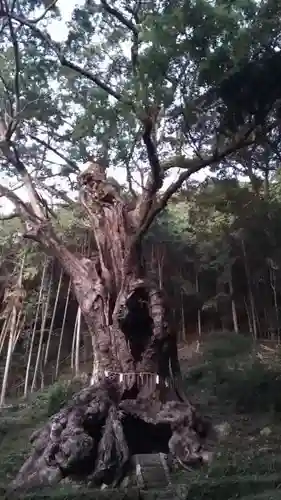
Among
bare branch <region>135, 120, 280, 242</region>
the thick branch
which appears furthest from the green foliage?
the thick branch

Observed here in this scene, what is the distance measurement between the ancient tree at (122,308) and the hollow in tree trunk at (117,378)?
1 centimetres

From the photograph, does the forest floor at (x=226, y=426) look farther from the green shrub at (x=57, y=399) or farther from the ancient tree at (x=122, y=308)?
the ancient tree at (x=122, y=308)

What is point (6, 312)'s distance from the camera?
13.9 m

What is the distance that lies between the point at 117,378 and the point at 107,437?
1.04m

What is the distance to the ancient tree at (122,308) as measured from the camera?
602 cm

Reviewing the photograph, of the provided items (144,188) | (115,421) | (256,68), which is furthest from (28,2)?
(115,421)

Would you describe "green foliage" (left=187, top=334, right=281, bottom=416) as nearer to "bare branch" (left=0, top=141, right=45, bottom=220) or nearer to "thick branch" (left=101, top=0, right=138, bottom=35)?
"bare branch" (left=0, top=141, right=45, bottom=220)

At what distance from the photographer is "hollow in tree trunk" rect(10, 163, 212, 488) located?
5.91 m

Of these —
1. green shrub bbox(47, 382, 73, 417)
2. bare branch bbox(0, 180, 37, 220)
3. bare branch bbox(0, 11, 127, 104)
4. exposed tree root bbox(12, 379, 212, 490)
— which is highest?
bare branch bbox(0, 11, 127, 104)

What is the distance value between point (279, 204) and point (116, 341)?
6053 mm

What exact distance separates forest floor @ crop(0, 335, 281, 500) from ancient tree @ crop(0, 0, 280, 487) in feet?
1.51

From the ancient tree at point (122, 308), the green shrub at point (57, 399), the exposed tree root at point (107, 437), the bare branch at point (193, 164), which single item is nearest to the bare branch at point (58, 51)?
the ancient tree at point (122, 308)

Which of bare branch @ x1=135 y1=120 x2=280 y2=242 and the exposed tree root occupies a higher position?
bare branch @ x1=135 y1=120 x2=280 y2=242

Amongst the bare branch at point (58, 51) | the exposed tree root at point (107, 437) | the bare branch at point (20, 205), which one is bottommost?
the exposed tree root at point (107, 437)
